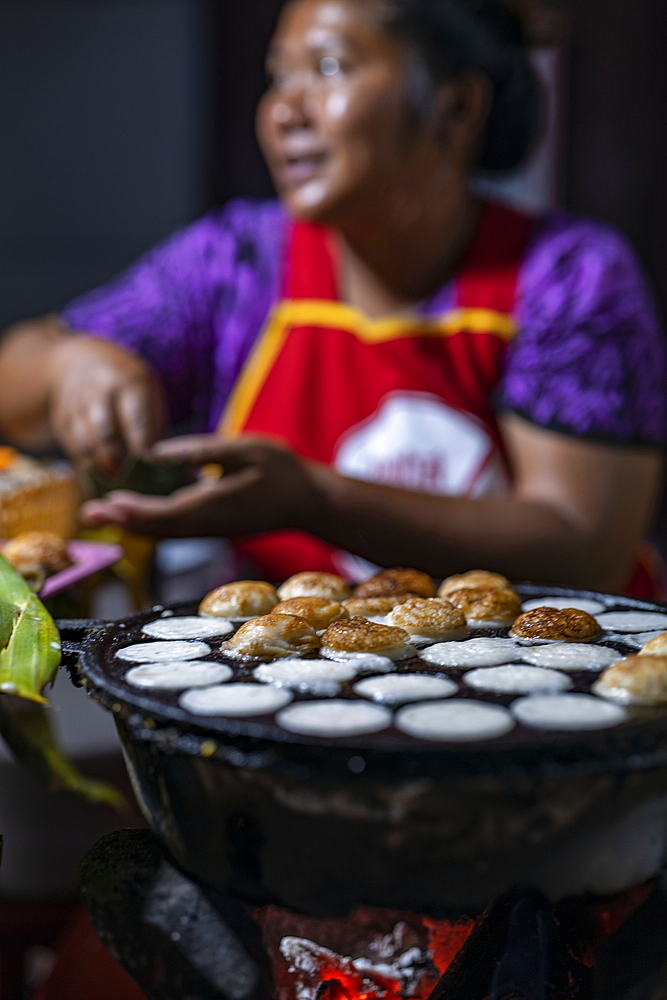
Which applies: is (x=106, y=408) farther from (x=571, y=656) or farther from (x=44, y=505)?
(x=571, y=656)

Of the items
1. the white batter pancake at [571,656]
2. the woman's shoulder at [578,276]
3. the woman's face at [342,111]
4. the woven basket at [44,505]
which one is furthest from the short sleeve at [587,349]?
the white batter pancake at [571,656]

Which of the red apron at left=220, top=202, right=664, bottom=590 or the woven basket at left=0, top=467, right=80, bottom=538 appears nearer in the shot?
the woven basket at left=0, top=467, right=80, bottom=538

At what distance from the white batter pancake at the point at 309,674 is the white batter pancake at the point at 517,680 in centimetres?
8

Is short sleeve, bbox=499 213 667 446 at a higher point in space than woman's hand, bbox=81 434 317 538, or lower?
higher

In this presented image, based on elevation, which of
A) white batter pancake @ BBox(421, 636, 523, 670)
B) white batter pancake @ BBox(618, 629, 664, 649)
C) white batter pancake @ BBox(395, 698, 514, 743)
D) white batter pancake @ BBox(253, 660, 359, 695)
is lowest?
white batter pancake @ BBox(618, 629, 664, 649)

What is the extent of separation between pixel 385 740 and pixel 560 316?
120cm

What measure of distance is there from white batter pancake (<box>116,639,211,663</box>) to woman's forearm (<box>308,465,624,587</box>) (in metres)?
0.61

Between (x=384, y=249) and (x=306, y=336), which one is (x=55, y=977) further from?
(x=384, y=249)

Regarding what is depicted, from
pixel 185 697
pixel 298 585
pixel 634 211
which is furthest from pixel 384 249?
pixel 634 211

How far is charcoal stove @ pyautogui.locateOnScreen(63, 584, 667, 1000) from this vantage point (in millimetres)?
509

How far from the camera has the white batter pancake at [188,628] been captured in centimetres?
75

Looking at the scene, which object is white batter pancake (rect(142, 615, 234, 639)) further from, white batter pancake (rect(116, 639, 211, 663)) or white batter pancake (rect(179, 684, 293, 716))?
white batter pancake (rect(179, 684, 293, 716))

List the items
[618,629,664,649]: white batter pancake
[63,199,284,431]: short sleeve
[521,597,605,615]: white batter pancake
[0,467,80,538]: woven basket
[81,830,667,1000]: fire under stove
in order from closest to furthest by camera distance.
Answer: [81,830,667,1000]: fire under stove < [618,629,664,649]: white batter pancake < [521,597,605,615]: white batter pancake < [0,467,80,538]: woven basket < [63,199,284,431]: short sleeve

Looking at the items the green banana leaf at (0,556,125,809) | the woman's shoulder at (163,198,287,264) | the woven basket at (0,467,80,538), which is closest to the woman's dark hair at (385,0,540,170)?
the woman's shoulder at (163,198,287,264)
